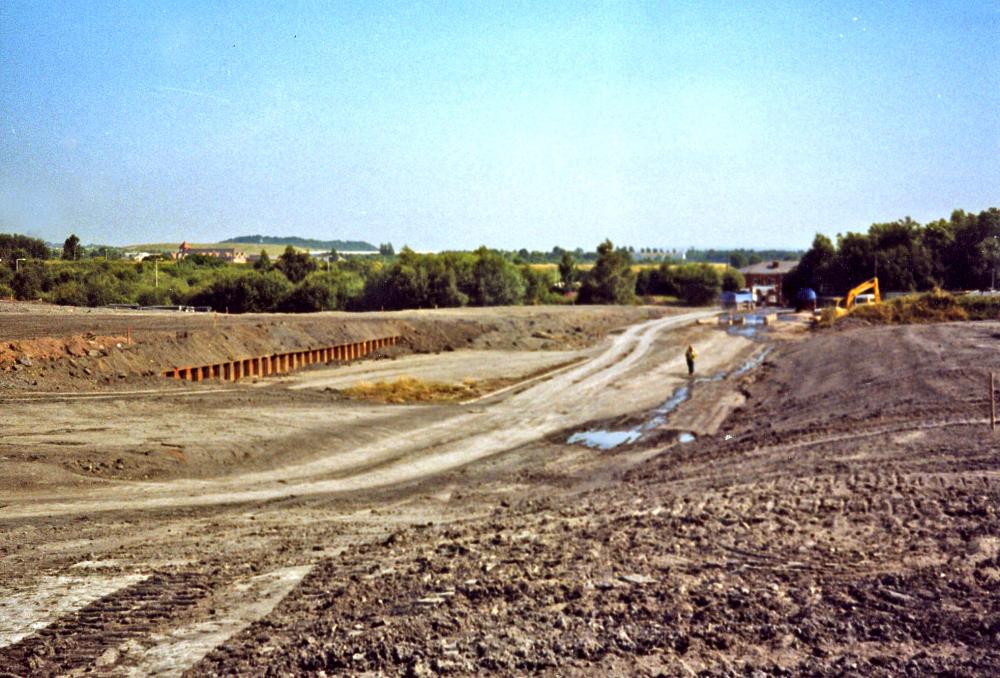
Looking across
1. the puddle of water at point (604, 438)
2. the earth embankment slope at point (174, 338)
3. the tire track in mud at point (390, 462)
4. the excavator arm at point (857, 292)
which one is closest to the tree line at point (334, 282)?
the earth embankment slope at point (174, 338)

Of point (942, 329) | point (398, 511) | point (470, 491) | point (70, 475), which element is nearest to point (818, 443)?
point (470, 491)

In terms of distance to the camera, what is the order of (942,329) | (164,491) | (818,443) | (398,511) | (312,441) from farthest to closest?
(942,329) < (312,441) < (818,443) < (164,491) < (398,511)

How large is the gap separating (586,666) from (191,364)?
32.3 metres

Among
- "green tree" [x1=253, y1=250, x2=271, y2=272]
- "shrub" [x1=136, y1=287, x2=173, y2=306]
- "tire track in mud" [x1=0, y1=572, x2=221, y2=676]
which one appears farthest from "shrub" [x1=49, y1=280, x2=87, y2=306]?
"tire track in mud" [x1=0, y1=572, x2=221, y2=676]

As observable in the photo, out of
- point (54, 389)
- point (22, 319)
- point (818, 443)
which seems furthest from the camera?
point (22, 319)

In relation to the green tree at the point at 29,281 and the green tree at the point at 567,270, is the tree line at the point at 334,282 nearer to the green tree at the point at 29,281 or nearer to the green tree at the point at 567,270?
the green tree at the point at 29,281

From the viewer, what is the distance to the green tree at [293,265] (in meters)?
88.0

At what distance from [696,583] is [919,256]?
8278 centimetres

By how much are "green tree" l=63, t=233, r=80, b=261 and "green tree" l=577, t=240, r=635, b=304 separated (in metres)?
63.5

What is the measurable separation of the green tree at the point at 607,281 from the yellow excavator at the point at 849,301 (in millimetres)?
34216

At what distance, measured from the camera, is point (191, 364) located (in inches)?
1501

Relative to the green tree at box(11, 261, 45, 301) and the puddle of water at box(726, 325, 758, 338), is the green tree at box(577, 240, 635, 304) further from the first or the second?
the green tree at box(11, 261, 45, 301)

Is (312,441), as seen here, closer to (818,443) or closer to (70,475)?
(70,475)

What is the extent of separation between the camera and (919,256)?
278 ft
